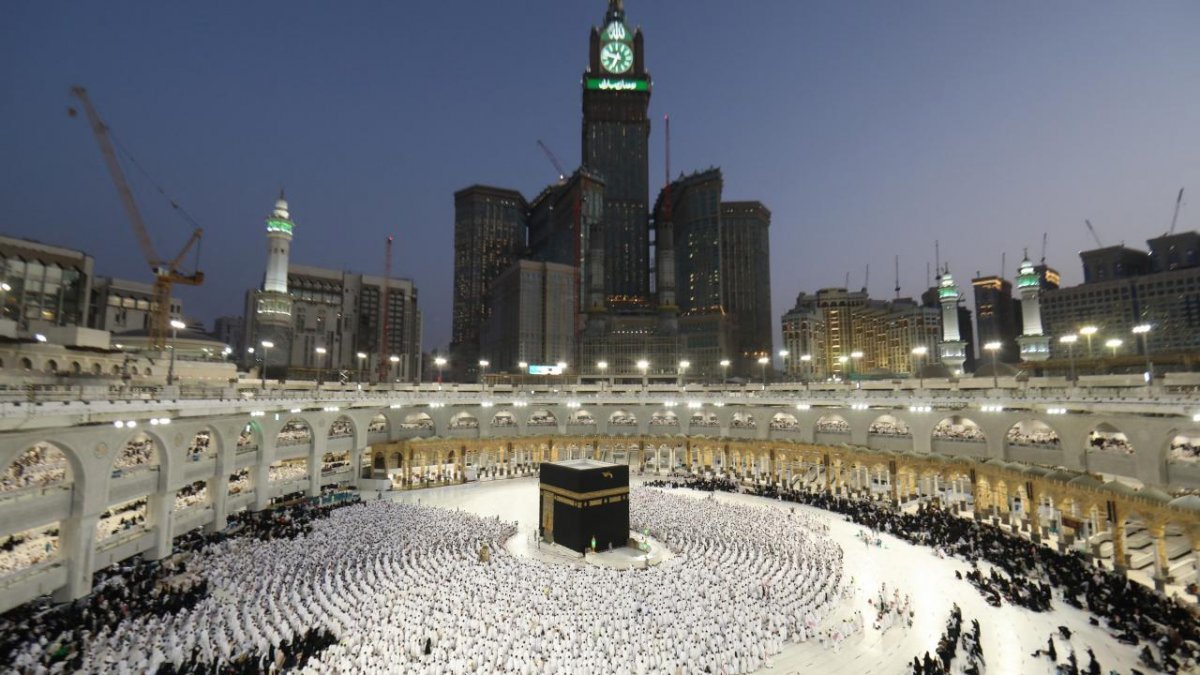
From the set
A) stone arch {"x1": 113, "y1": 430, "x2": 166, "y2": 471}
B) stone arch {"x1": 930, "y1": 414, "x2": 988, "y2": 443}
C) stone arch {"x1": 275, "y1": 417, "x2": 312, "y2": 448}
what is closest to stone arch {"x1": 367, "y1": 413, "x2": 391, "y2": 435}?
stone arch {"x1": 275, "y1": 417, "x2": 312, "y2": 448}

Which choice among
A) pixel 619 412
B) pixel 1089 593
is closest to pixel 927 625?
pixel 1089 593

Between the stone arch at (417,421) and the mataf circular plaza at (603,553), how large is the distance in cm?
618

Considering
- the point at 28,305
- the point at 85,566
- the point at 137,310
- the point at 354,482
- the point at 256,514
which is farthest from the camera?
the point at 137,310

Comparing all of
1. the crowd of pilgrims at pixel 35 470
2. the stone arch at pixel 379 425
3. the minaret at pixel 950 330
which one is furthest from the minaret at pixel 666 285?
the crowd of pilgrims at pixel 35 470

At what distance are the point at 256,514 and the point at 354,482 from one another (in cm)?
885

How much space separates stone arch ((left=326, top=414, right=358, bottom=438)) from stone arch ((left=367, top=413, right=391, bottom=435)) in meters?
1.68

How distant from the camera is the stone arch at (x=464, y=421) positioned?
47.2m

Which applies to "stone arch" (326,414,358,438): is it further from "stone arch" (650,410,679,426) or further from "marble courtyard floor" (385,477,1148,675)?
"stone arch" (650,410,679,426)

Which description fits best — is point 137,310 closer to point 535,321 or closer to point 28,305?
point 28,305

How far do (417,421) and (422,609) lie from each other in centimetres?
3174

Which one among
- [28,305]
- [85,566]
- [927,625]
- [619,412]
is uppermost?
[28,305]

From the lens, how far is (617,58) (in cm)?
14800

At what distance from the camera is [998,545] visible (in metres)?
24.7

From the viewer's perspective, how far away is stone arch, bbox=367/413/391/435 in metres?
42.6
